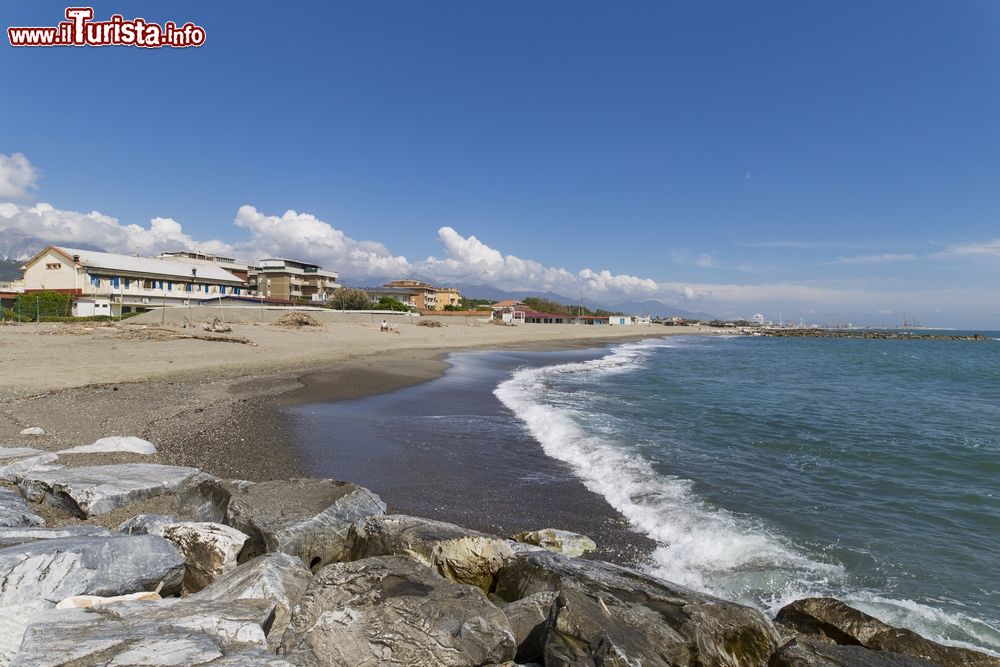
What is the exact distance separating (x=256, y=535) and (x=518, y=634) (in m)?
3.14

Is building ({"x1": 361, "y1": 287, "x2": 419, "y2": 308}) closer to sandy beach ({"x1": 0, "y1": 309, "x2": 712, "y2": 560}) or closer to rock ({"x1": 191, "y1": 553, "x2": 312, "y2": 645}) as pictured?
sandy beach ({"x1": 0, "y1": 309, "x2": 712, "y2": 560})

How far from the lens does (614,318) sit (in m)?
148

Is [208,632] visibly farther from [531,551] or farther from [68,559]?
[531,551]

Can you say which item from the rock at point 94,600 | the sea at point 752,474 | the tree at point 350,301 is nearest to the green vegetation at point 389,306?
the tree at point 350,301

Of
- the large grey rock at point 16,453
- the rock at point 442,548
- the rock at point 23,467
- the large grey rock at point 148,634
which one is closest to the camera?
the large grey rock at point 148,634

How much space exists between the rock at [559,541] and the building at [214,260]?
86768mm

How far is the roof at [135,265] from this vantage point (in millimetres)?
56812

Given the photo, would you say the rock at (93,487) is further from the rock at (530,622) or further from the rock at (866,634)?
the rock at (866,634)

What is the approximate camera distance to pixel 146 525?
221 inches

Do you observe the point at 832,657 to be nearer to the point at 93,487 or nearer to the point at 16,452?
the point at 93,487

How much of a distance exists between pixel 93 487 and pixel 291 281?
80.9m

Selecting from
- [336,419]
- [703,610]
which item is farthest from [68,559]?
[336,419]

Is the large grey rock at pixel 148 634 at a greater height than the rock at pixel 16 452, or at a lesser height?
greater

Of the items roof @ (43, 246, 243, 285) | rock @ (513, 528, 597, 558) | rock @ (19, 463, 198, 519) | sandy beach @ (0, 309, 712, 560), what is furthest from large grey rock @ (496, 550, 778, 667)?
roof @ (43, 246, 243, 285)
